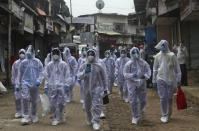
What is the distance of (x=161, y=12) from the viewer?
63.2 feet

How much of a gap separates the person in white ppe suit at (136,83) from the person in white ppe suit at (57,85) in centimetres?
160

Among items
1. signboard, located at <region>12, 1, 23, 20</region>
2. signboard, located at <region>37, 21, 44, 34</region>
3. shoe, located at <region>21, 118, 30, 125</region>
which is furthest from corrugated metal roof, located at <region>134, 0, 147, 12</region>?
shoe, located at <region>21, 118, 30, 125</region>

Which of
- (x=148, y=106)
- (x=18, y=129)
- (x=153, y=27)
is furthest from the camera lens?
(x=153, y=27)

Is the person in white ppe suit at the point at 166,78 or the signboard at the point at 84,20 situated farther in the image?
the signboard at the point at 84,20

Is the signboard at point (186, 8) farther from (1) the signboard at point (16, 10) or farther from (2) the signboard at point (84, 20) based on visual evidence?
(2) the signboard at point (84, 20)

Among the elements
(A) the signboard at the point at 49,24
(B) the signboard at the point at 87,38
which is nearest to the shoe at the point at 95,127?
(A) the signboard at the point at 49,24

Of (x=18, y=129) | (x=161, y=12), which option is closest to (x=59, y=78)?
(x=18, y=129)

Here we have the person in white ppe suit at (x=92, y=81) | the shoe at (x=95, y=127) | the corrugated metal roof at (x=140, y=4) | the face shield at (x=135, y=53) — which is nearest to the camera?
the shoe at (x=95, y=127)

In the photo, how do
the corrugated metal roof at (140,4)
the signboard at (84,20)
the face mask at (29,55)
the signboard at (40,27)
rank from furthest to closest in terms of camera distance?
the signboard at (84,20) → the signboard at (40,27) → the corrugated metal roof at (140,4) → the face mask at (29,55)

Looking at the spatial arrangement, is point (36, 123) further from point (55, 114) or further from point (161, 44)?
point (161, 44)

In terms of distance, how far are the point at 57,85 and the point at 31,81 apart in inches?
34.1

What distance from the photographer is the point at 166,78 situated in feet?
29.8

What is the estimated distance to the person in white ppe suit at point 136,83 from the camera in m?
9.03

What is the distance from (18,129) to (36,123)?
0.95m
